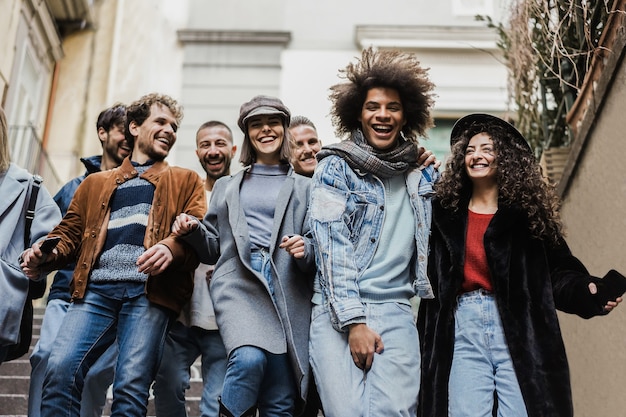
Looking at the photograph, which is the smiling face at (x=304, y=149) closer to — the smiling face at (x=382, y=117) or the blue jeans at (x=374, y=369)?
the smiling face at (x=382, y=117)

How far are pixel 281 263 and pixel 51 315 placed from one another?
1.45 m

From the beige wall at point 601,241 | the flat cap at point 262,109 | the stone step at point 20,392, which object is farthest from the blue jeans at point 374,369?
the stone step at point 20,392

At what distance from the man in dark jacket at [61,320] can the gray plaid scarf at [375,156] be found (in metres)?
1.56

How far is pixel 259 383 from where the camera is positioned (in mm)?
2811

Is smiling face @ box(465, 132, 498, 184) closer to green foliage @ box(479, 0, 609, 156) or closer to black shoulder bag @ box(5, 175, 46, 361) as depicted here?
green foliage @ box(479, 0, 609, 156)

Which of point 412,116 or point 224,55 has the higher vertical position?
point 224,55

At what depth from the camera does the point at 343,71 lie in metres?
3.28

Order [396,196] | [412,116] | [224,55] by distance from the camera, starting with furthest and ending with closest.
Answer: [224,55]
[412,116]
[396,196]

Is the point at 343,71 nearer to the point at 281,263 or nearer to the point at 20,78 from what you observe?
the point at 281,263

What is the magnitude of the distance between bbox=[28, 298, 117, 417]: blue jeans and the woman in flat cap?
856mm

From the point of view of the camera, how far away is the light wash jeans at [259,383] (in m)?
2.77

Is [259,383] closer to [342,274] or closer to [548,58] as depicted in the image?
[342,274]

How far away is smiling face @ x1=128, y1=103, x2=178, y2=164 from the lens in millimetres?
3561

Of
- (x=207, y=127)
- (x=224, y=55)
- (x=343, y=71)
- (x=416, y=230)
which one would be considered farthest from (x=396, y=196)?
(x=224, y=55)
